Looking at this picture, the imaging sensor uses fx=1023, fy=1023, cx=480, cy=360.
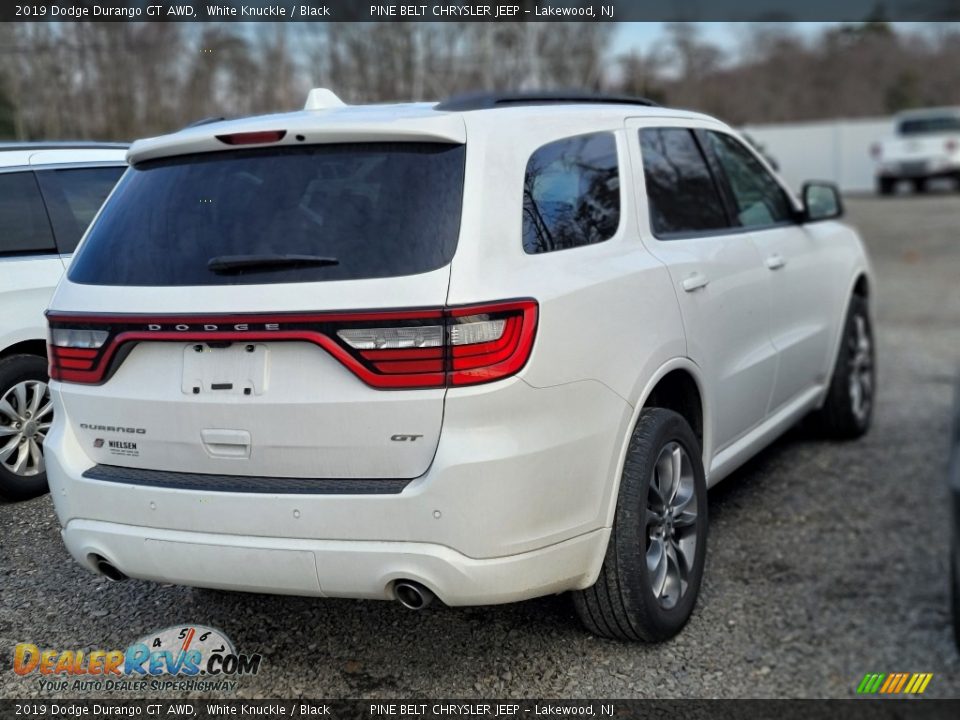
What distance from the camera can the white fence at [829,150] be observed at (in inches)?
1315

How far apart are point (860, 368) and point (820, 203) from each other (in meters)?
1.11

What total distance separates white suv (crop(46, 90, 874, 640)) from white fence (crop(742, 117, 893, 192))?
31400mm

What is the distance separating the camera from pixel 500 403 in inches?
110

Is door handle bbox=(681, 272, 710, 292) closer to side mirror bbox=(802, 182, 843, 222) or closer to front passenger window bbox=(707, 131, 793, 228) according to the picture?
front passenger window bbox=(707, 131, 793, 228)

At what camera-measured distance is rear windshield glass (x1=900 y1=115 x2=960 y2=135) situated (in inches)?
1064

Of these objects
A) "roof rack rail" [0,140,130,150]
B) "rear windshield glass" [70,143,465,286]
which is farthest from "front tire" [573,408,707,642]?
"roof rack rail" [0,140,130,150]

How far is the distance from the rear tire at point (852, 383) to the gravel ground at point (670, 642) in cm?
60

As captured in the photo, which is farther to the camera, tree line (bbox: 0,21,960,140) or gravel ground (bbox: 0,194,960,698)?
tree line (bbox: 0,21,960,140)

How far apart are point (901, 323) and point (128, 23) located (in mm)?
13317

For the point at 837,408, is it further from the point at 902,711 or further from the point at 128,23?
the point at 128,23

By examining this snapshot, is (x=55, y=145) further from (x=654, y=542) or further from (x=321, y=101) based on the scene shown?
(x=654, y=542)

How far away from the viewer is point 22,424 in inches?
192

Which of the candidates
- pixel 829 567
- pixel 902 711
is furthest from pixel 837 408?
pixel 902 711

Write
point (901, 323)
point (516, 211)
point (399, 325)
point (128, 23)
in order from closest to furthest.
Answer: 1. point (399, 325)
2. point (516, 211)
3. point (901, 323)
4. point (128, 23)
